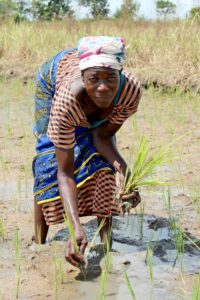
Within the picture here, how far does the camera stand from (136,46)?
25.2 feet

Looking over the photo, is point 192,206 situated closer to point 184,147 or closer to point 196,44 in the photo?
point 184,147

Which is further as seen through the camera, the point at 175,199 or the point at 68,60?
the point at 175,199

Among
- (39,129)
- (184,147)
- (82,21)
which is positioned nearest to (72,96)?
(39,129)

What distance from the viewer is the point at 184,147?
16.5 feet

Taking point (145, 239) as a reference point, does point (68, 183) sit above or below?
above

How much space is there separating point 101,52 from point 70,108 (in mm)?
284

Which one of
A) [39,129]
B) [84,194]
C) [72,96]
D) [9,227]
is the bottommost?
[9,227]

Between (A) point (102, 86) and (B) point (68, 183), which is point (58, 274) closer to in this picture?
(B) point (68, 183)

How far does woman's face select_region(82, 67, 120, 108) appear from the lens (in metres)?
2.55

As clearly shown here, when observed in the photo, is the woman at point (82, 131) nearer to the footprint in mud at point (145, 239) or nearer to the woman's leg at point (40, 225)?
the woman's leg at point (40, 225)

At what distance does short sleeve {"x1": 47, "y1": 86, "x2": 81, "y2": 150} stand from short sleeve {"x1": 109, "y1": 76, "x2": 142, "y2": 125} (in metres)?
0.26

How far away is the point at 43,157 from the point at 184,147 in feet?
7.16

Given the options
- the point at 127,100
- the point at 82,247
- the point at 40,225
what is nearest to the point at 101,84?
the point at 127,100

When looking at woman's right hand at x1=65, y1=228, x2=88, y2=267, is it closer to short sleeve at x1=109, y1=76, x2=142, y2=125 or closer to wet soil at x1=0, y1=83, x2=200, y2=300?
wet soil at x1=0, y1=83, x2=200, y2=300
